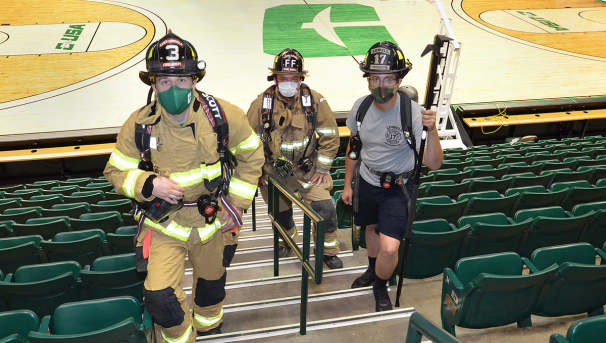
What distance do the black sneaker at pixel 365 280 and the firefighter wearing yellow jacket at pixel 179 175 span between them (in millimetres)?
1280

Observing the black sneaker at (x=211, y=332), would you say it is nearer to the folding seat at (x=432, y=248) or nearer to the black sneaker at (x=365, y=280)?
the black sneaker at (x=365, y=280)

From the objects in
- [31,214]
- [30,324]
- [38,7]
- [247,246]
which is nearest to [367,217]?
[247,246]

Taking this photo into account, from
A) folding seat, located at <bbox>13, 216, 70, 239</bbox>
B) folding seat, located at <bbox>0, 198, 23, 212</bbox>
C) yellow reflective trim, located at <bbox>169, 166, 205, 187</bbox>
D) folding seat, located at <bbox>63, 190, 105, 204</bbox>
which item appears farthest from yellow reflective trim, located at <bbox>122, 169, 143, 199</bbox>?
folding seat, located at <bbox>0, 198, 23, 212</bbox>

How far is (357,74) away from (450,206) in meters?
9.81

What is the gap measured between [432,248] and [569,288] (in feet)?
3.26

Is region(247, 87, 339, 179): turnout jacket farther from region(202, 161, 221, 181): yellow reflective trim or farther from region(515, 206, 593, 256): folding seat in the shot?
region(515, 206, 593, 256): folding seat

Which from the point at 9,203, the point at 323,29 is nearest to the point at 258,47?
the point at 323,29

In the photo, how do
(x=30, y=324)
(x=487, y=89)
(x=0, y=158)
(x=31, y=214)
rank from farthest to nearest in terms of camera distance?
(x=487, y=89) < (x=0, y=158) < (x=31, y=214) < (x=30, y=324)

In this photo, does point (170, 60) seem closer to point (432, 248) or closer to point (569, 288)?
point (432, 248)

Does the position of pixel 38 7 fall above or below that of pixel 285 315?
below

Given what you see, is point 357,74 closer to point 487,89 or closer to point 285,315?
point 487,89

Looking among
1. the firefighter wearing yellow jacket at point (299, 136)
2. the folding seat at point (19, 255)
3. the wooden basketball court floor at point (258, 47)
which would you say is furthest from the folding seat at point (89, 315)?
the wooden basketball court floor at point (258, 47)

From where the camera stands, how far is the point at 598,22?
18469 mm

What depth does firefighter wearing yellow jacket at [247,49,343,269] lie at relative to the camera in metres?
4.04
